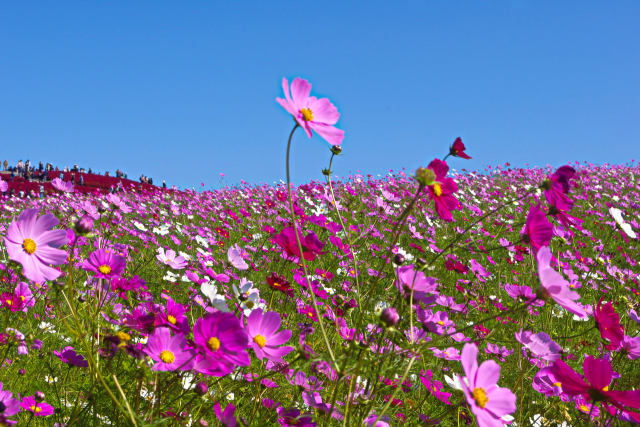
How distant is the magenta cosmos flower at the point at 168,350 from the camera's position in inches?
33.9

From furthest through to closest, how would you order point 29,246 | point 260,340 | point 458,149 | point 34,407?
point 34,407
point 458,149
point 260,340
point 29,246

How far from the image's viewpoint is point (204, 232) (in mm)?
4840

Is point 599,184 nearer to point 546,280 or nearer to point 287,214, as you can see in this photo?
point 287,214

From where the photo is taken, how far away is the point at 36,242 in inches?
37.0

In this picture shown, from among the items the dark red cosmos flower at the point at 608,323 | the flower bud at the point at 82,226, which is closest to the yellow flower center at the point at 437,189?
the dark red cosmos flower at the point at 608,323

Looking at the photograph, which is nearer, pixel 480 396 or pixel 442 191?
pixel 480 396

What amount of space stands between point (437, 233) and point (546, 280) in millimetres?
4912

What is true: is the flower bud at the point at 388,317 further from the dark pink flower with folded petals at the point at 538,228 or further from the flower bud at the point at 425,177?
the dark pink flower with folded petals at the point at 538,228

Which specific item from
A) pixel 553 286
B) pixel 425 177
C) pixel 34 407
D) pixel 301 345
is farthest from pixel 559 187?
pixel 34 407

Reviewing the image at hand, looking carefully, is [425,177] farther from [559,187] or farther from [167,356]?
Result: [167,356]

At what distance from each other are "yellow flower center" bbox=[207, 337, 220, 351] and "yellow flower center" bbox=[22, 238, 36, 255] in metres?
0.42

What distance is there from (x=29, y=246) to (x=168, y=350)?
0.36 meters

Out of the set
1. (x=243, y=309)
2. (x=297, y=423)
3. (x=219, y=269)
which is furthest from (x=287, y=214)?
(x=297, y=423)

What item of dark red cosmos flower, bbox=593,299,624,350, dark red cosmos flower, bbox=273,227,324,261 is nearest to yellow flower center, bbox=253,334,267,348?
dark red cosmos flower, bbox=273,227,324,261
